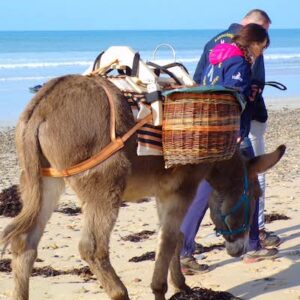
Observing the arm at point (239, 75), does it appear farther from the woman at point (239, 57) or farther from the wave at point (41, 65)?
the wave at point (41, 65)

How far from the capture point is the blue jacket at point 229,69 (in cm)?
562

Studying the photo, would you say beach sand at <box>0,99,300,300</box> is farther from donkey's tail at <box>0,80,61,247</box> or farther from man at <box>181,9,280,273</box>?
donkey's tail at <box>0,80,61,247</box>

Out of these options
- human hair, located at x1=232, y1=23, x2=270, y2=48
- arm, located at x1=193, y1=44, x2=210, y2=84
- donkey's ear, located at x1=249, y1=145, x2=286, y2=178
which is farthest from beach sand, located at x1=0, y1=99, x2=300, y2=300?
human hair, located at x1=232, y1=23, x2=270, y2=48

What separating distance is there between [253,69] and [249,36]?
489 millimetres

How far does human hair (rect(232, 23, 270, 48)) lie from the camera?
18.6ft

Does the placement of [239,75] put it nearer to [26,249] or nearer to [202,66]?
[202,66]

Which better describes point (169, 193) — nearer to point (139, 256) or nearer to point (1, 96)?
point (139, 256)

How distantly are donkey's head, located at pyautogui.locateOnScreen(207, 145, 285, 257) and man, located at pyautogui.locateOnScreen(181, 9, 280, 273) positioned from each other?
33 centimetres

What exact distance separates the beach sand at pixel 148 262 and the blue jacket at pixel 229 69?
4.06 feet

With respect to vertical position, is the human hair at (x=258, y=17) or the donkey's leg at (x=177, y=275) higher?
the human hair at (x=258, y=17)

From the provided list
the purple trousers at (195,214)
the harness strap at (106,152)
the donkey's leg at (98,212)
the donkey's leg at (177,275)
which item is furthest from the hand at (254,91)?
the donkey's leg at (98,212)

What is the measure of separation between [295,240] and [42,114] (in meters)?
3.50

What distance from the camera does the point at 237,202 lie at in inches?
223

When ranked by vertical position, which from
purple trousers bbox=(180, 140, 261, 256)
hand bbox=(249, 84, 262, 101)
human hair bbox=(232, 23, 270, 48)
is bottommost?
purple trousers bbox=(180, 140, 261, 256)
